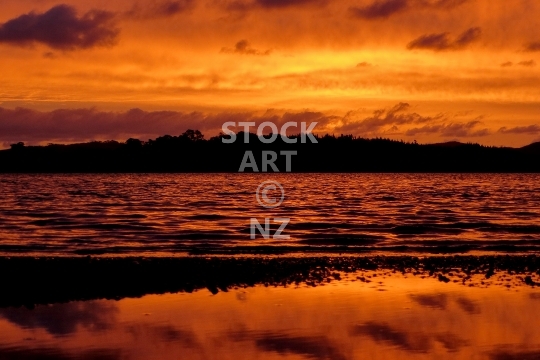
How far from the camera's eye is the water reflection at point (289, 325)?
39.1 feet

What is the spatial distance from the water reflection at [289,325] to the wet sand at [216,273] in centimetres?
104

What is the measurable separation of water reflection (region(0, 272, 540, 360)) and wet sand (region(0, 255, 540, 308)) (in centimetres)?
104

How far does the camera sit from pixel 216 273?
20219 mm

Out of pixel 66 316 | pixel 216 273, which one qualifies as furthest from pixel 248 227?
pixel 66 316

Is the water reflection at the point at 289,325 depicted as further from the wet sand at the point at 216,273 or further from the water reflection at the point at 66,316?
the wet sand at the point at 216,273

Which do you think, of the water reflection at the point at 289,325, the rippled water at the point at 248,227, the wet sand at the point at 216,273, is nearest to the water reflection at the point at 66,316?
the water reflection at the point at 289,325

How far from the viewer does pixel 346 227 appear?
128ft

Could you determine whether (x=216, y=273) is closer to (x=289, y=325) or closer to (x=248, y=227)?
(x=289, y=325)

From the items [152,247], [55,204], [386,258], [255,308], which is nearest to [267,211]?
[55,204]

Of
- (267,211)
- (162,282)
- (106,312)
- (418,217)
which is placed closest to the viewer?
(106,312)

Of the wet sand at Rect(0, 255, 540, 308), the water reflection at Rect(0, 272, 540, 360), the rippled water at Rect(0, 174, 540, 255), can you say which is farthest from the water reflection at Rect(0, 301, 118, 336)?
the rippled water at Rect(0, 174, 540, 255)

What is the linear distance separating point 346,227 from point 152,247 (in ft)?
41.6

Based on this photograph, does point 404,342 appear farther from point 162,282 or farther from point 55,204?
point 55,204

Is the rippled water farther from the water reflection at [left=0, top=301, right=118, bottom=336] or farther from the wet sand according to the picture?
the water reflection at [left=0, top=301, right=118, bottom=336]
